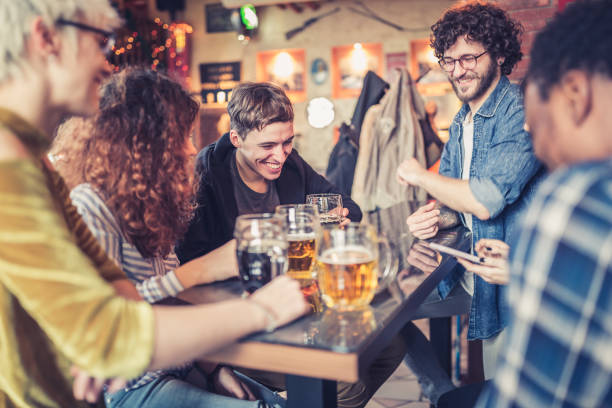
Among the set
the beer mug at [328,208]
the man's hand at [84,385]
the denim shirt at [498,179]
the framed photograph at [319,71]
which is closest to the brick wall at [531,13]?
the denim shirt at [498,179]

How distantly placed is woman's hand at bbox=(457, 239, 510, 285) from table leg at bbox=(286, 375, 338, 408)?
61 centimetres

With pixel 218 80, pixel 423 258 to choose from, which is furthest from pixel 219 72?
pixel 423 258

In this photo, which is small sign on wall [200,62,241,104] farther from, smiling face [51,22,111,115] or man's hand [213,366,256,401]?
smiling face [51,22,111,115]

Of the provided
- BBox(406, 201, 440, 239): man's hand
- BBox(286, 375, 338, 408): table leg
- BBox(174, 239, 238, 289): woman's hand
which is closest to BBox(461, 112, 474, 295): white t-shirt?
BBox(406, 201, 440, 239): man's hand

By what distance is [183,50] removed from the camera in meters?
8.01

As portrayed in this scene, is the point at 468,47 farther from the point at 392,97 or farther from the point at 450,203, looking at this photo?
the point at 392,97

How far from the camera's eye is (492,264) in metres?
1.39

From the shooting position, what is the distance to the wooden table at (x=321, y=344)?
0.79m

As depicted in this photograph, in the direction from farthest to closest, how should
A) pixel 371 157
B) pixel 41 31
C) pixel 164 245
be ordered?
pixel 371 157, pixel 164 245, pixel 41 31

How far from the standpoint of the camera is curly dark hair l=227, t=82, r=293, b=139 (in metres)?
1.96

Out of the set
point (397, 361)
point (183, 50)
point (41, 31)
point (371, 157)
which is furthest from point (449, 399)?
point (183, 50)

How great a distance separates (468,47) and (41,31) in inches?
62.9

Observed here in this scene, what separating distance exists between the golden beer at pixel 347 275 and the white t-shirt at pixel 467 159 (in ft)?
3.56

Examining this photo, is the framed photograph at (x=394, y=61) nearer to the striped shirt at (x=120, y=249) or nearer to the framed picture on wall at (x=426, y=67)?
the framed picture on wall at (x=426, y=67)
